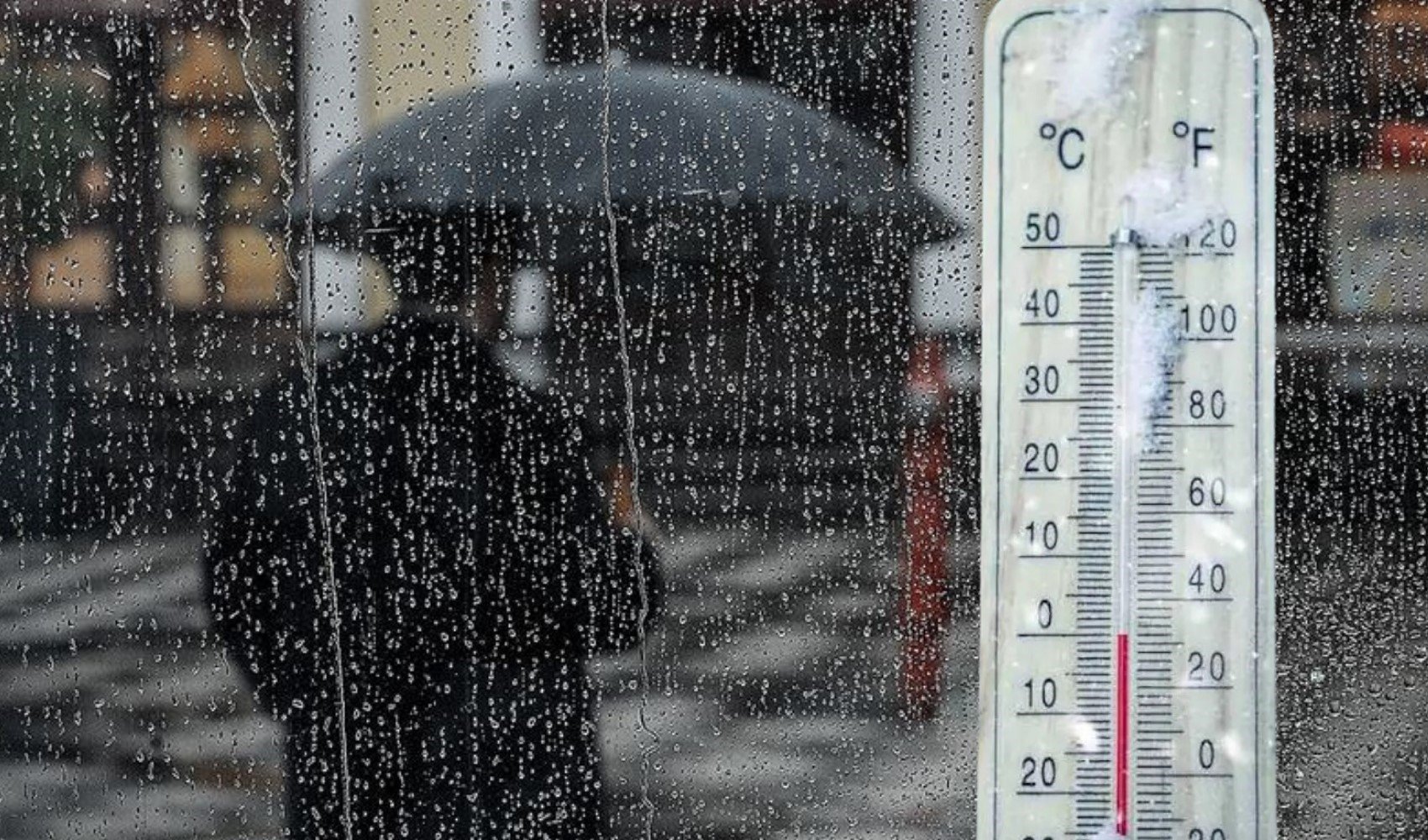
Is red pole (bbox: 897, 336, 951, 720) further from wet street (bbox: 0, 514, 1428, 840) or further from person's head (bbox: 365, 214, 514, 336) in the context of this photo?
person's head (bbox: 365, 214, 514, 336)

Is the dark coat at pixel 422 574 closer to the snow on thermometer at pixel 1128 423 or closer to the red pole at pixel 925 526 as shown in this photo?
the red pole at pixel 925 526

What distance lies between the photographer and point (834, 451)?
163 cm

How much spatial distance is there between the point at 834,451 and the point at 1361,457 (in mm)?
491

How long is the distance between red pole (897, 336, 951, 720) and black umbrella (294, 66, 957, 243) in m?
0.13

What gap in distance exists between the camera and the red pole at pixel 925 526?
5.34 feet

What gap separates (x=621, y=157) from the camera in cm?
163

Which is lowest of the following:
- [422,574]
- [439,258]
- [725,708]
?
[725,708]

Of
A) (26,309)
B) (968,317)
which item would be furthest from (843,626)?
(26,309)

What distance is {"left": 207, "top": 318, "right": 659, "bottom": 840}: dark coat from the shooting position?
5.41 ft

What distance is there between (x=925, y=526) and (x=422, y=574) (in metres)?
0.48

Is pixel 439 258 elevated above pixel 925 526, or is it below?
above

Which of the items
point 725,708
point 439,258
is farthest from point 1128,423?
point 439,258

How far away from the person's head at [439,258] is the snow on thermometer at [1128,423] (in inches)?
20.0

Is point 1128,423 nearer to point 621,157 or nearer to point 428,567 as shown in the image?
point 621,157
